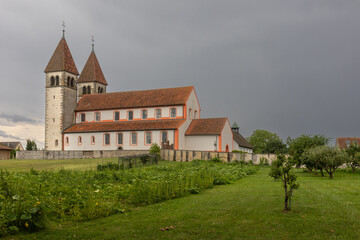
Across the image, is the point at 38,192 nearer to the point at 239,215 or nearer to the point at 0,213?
the point at 0,213

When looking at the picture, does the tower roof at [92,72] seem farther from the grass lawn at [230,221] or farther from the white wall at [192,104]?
the grass lawn at [230,221]

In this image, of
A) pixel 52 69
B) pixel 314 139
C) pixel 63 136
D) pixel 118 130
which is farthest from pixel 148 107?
pixel 314 139

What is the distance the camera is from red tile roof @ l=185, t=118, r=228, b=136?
4827 centimetres

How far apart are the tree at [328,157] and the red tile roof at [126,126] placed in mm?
28313

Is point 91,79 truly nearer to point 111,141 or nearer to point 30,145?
point 111,141

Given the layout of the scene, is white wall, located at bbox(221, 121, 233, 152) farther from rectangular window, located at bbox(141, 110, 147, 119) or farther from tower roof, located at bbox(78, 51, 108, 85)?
tower roof, located at bbox(78, 51, 108, 85)

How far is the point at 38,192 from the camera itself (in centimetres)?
1128

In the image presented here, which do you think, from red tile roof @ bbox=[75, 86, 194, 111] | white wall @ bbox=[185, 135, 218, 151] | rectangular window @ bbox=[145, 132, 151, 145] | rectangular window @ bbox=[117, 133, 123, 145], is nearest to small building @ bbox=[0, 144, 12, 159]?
red tile roof @ bbox=[75, 86, 194, 111]

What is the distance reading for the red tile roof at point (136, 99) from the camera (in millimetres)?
53469

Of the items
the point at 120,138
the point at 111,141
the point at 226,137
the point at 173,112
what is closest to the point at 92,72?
the point at 111,141

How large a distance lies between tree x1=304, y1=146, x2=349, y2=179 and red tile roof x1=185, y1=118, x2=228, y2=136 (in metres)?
25.9

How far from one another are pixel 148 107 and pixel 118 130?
605 cm

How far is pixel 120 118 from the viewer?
2228 inches

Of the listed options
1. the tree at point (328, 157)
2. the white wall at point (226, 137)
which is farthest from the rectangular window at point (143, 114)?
the tree at point (328, 157)
